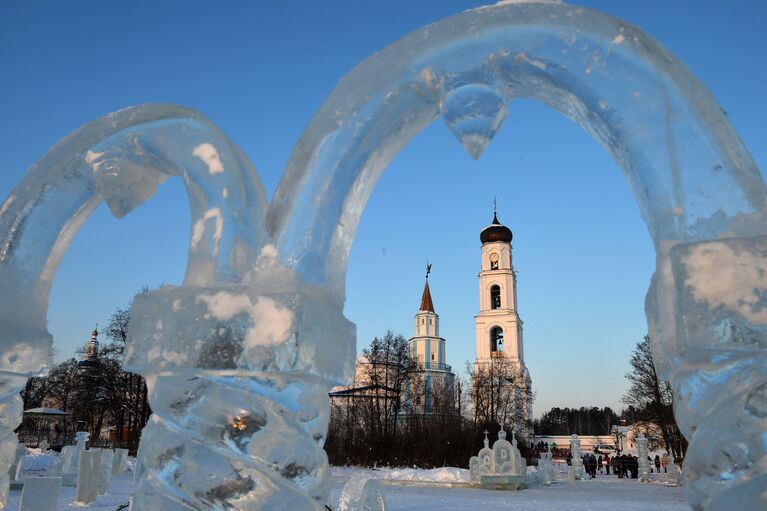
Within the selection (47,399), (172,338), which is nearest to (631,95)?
(172,338)

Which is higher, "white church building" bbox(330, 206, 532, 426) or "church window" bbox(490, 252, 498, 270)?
"church window" bbox(490, 252, 498, 270)

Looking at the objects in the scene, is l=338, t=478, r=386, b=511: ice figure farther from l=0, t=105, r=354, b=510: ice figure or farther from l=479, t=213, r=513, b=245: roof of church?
l=479, t=213, r=513, b=245: roof of church

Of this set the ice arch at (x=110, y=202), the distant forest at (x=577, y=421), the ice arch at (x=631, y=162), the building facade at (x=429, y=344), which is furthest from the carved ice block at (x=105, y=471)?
the distant forest at (x=577, y=421)

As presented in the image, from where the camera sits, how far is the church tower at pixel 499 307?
177 feet

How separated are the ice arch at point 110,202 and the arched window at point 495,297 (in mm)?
55733

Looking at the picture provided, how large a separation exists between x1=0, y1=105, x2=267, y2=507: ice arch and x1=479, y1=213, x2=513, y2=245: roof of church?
188ft

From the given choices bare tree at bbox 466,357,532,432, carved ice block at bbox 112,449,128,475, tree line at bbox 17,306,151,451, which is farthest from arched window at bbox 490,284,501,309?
carved ice block at bbox 112,449,128,475

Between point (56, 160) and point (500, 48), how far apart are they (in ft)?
4.39

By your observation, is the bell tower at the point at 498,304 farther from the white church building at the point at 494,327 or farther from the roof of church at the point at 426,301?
the roof of church at the point at 426,301

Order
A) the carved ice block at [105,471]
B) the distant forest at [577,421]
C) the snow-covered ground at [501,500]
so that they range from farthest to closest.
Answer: the distant forest at [577,421] < the carved ice block at [105,471] < the snow-covered ground at [501,500]

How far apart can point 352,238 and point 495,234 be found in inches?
2273

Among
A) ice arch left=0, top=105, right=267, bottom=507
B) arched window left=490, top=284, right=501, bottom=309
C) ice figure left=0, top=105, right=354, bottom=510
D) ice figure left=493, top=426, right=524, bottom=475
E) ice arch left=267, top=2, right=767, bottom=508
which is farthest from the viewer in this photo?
arched window left=490, top=284, right=501, bottom=309

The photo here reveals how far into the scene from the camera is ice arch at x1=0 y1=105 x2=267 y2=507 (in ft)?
4.80

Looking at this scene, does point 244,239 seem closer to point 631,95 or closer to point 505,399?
point 631,95
